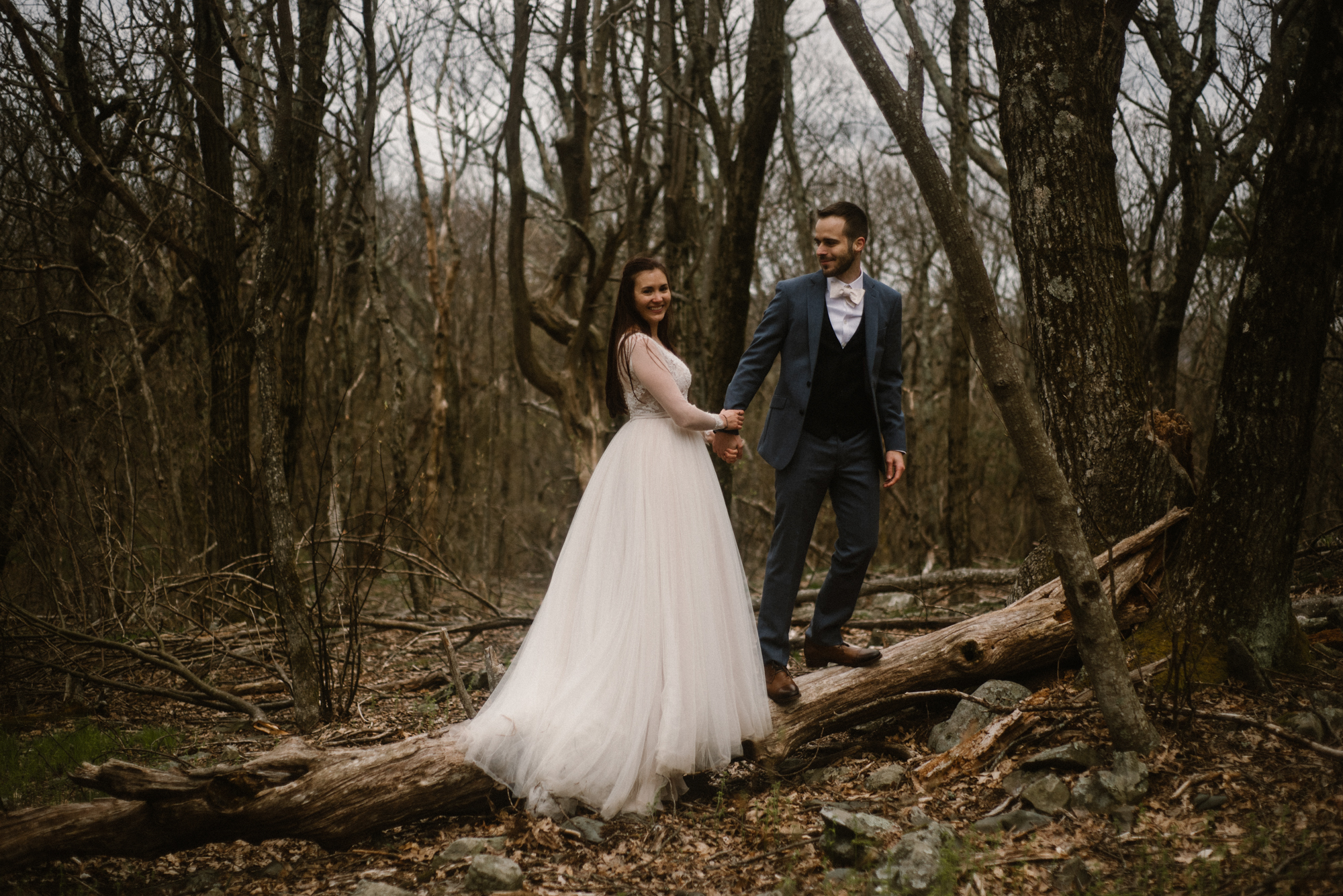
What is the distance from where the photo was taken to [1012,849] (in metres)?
2.88

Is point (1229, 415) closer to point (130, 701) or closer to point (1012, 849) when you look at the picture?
point (1012, 849)

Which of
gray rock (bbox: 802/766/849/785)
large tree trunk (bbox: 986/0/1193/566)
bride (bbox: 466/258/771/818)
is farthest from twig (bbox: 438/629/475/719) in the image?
large tree trunk (bbox: 986/0/1193/566)

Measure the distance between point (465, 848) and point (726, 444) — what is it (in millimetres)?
1972

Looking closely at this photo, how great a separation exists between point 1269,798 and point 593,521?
270cm

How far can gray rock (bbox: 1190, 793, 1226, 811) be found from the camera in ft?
9.60

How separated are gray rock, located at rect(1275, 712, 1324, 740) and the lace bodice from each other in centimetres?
248

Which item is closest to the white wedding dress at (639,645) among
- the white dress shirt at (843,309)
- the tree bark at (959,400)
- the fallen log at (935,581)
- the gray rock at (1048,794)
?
the white dress shirt at (843,309)

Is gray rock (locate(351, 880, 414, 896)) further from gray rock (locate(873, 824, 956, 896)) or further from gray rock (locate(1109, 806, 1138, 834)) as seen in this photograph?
gray rock (locate(1109, 806, 1138, 834))

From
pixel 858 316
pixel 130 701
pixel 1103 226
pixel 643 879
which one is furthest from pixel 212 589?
pixel 1103 226

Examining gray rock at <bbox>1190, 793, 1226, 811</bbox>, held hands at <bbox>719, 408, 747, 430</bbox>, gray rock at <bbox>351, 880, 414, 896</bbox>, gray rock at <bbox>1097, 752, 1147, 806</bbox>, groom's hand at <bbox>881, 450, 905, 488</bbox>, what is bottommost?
gray rock at <bbox>351, 880, 414, 896</bbox>

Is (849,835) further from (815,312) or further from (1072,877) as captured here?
(815,312)

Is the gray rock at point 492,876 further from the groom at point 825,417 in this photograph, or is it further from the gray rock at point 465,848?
the groom at point 825,417

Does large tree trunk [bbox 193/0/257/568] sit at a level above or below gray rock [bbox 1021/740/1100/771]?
above

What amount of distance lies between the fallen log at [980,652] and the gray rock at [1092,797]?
99 centimetres
